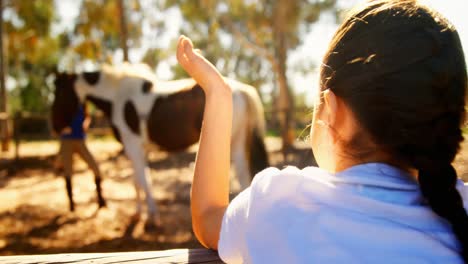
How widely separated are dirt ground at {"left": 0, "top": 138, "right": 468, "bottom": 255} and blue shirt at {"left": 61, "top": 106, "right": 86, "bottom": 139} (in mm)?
1048

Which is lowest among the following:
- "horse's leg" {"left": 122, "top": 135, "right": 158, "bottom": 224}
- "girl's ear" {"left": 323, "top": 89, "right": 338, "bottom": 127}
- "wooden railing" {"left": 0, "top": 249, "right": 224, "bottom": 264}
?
"horse's leg" {"left": 122, "top": 135, "right": 158, "bottom": 224}

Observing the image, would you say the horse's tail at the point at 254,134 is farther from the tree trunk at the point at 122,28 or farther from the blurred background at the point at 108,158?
the tree trunk at the point at 122,28

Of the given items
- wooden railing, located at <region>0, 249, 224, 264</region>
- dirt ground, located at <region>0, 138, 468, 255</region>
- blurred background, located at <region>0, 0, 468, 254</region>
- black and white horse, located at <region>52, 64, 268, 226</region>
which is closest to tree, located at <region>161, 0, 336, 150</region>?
blurred background, located at <region>0, 0, 468, 254</region>

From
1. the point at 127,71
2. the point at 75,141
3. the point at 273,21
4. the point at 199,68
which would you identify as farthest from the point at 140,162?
the point at 273,21

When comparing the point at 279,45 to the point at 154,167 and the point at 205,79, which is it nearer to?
the point at 154,167

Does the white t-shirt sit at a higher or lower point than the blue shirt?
higher

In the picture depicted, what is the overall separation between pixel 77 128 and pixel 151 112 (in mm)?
1068

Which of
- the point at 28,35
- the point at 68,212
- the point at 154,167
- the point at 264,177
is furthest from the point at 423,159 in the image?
the point at 28,35

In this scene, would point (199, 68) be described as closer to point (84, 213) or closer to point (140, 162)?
point (140, 162)

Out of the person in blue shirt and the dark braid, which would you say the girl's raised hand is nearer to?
the dark braid

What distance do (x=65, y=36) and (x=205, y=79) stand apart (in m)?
34.3

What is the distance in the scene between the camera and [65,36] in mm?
31719

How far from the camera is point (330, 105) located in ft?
2.23

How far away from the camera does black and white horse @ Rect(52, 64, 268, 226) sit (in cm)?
428
